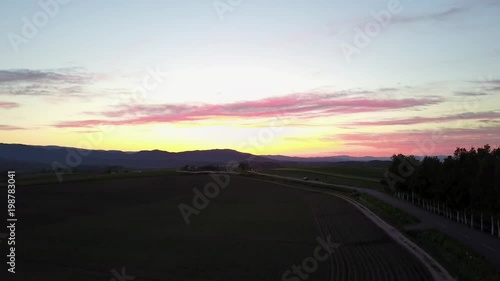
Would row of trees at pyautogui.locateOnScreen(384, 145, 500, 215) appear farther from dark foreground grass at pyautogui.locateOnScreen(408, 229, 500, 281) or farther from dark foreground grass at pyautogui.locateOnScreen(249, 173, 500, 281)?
dark foreground grass at pyautogui.locateOnScreen(408, 229, 500, 281)

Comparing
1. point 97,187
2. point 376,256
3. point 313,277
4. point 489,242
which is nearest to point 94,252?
point 313,277

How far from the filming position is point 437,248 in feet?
105

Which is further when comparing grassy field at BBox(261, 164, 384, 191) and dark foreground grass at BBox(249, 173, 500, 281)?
grassy field at BBox(261, 164, 384, 191)

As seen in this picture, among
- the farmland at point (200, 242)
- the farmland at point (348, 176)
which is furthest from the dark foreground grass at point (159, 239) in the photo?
the farmland at point (348, 176)

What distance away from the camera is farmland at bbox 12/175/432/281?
82.8ft

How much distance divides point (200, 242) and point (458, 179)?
116 feet

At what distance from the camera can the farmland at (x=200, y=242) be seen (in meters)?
25.2

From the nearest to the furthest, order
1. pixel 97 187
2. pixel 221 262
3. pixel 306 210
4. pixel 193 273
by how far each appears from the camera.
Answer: pixel 193 273 < pixel 221 262 < pixel 306 210 < pixel 97 187

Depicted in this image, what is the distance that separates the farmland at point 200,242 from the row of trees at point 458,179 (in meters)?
11.5

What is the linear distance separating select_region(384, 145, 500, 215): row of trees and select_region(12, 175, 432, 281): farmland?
11533 mm

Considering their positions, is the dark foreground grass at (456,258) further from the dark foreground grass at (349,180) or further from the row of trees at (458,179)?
the dark foreground grass at (349,180)

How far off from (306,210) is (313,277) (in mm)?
33543

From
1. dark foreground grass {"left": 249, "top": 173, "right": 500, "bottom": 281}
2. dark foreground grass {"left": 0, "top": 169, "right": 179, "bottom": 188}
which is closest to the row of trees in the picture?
dark foreground grass {"left": 249, "top": 173, "right": 500, "bottom": 281}

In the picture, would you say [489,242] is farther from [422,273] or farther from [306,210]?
[306,210]
